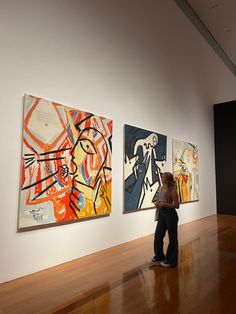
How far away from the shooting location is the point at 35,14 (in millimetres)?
3807

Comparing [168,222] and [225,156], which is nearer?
[168,222]

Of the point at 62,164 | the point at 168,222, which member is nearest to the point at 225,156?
the point at 168,222

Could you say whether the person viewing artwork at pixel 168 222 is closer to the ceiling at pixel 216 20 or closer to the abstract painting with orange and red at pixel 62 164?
the abstract painting with orange and red at pixel 62 164

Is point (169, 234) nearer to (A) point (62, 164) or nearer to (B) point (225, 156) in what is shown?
(A) point (62, 164)

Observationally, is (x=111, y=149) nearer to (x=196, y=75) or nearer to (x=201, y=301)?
(x=201, y=301)

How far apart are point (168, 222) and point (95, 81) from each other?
272 cm

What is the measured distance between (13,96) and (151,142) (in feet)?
11.7

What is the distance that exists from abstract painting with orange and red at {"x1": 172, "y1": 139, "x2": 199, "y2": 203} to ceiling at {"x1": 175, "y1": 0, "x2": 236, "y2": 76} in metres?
4.24

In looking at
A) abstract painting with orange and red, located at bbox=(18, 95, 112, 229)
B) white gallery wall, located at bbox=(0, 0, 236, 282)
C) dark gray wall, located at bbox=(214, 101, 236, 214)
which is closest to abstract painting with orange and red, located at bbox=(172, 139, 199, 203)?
white gallery wall, located at bbox=(0, 0, 236, 282)

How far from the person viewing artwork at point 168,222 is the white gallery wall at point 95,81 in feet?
3.70

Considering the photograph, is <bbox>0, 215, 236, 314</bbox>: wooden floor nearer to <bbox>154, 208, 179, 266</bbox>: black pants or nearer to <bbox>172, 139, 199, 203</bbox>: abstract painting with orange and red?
<bbox>154, 208, 179, 266</bbox>: black pants

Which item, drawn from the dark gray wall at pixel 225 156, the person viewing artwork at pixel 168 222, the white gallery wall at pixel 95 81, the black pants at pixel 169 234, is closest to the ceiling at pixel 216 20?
the white gallery wall at pixel 95 81

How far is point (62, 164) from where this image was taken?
404 centimetres

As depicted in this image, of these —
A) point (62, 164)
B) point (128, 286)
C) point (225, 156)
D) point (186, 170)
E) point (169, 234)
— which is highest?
point (225, 156)
